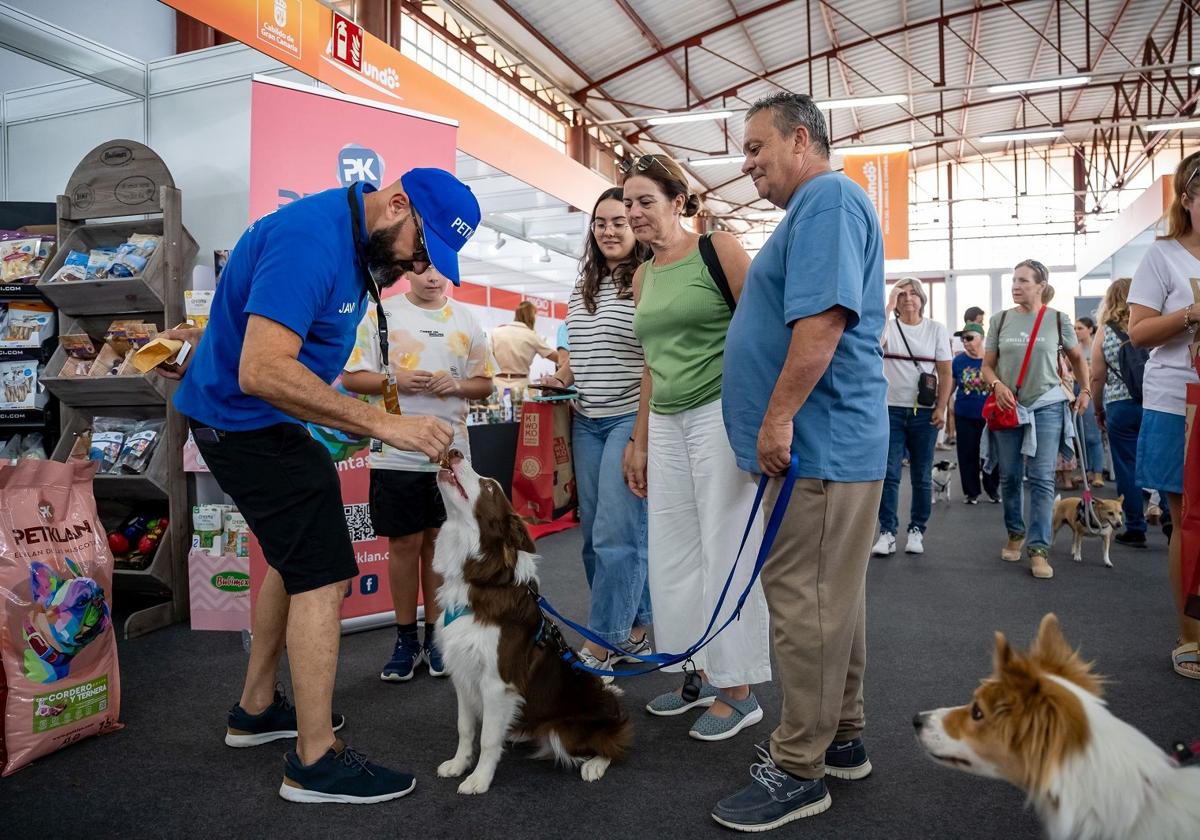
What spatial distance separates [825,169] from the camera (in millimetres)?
1777

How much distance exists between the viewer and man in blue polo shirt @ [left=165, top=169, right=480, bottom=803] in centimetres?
170

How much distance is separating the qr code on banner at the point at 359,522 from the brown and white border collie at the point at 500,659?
4.39 ft

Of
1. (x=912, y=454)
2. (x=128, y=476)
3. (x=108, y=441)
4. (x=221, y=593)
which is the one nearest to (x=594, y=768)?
(x=221, y=593)

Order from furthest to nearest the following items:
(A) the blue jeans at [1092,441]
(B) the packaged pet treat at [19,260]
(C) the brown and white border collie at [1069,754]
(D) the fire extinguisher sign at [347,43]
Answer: (A) the blue jeans at [1092,441]
(D) the fire extinguisher sign at [347,43]
(B) the packaged pet treat at [19,260]
(C) the brown and white border collie at [1069,754]

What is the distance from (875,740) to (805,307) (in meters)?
1.36

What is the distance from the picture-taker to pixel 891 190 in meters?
11.3

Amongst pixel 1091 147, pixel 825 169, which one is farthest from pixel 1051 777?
pixel 1091 147

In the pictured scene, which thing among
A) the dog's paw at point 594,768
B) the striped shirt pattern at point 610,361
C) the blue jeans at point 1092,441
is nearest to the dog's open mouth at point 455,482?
the striped shirt pattern at point 610,361

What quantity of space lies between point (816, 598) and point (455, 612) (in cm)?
96

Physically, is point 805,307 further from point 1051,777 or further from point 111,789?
point 111,789

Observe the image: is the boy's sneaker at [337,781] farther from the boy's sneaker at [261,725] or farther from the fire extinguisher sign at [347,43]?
the fire extinguisher sign at [347,43]

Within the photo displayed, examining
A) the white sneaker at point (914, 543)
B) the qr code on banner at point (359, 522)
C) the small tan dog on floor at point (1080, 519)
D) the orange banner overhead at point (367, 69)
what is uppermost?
the orange banner overhead at point (367, 69)

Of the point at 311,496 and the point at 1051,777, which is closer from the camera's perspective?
the point at 1051,777

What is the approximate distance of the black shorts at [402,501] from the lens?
8.99 ft
